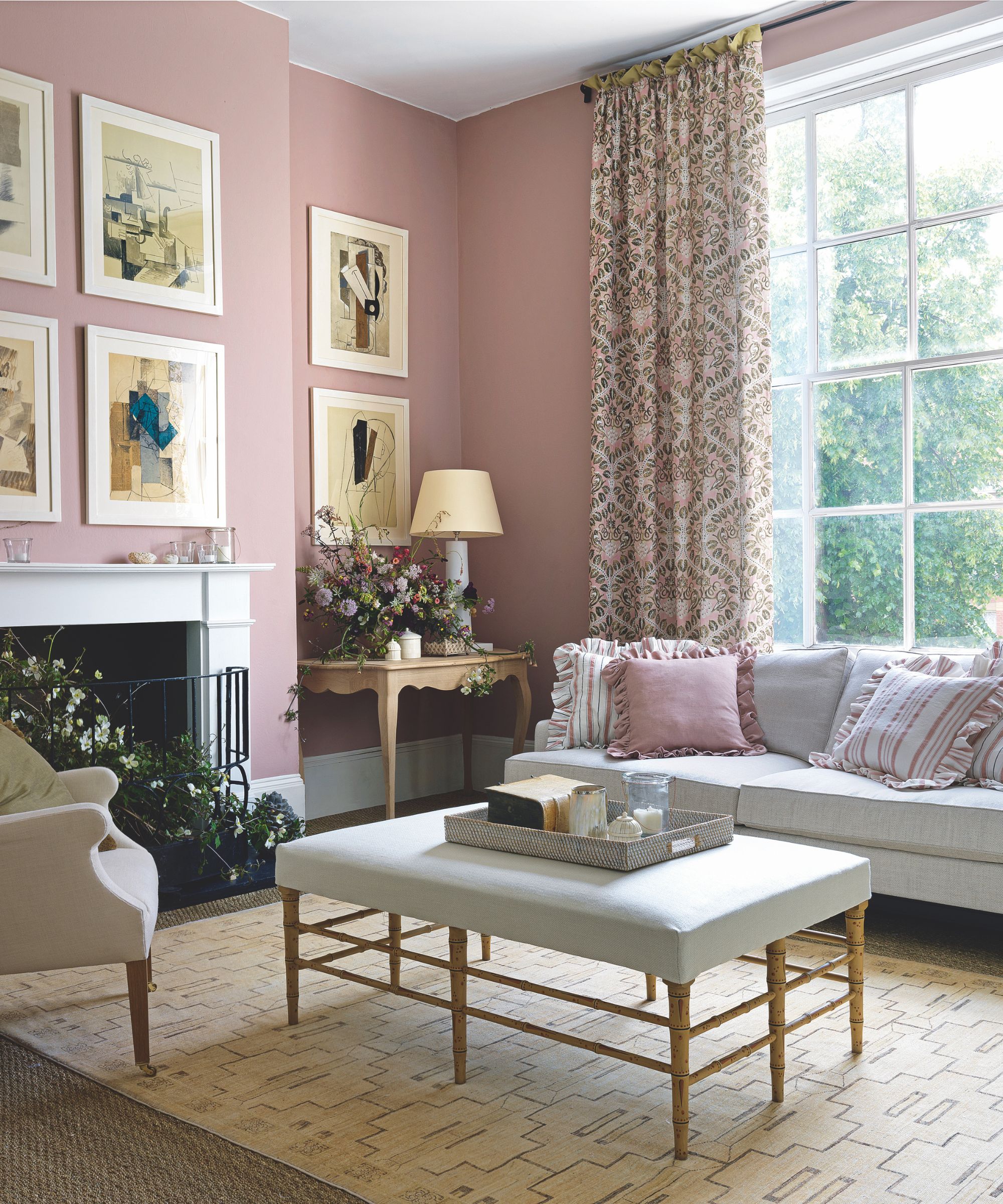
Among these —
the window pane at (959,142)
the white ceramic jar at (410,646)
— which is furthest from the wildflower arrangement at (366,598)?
the window pane at (959,142)

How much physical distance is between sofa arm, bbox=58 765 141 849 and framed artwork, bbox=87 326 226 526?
125 centimetres

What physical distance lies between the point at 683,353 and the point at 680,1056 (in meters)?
3.19

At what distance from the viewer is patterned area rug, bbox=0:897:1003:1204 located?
187 cm

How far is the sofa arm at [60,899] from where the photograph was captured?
7.41ft

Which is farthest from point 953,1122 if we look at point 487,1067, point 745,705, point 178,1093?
point 745,705

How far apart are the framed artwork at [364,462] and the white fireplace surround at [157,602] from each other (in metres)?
0.75

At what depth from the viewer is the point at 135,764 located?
11.7 ft

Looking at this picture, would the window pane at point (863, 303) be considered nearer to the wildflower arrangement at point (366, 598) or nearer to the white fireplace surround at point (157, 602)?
the wildflower arrangement at point (366, 598)

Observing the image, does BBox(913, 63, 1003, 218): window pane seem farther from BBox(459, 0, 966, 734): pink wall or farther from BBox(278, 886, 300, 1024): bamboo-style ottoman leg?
BBox(278, 886, 300, 1024): bamboo-style ottoman leg

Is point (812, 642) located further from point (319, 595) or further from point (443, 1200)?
point (443, 1200)

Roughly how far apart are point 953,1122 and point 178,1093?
1.51 meters

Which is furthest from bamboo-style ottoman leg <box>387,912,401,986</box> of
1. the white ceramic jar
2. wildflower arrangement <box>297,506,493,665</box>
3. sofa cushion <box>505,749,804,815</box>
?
the white ceramic jar

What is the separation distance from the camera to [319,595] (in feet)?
14.8

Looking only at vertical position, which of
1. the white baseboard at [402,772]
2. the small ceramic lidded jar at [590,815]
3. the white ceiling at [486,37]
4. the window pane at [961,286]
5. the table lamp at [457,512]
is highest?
the white ceiling at [486,37]
